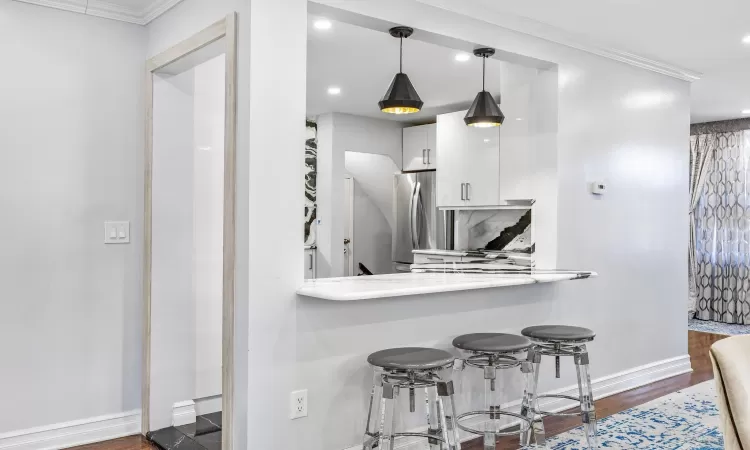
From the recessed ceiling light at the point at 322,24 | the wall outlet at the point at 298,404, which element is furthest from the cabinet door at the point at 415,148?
the wall outlet at the point at 298,404

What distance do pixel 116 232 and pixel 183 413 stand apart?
41.6 inches

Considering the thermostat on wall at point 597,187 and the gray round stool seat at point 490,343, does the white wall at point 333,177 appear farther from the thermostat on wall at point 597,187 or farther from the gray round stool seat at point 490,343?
the gray round stool seat at point 490,343

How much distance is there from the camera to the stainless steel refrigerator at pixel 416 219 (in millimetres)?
6414

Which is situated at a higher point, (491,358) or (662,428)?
(491,358)

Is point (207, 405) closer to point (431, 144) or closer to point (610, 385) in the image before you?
point (610, 385)

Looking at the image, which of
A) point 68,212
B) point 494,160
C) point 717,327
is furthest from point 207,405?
point 717,327

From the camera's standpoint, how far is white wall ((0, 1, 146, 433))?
2.98 metres

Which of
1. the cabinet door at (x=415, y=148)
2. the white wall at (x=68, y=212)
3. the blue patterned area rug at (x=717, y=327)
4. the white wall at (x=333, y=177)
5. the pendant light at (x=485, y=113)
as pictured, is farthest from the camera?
the cabinet door at (x=415, y=148)

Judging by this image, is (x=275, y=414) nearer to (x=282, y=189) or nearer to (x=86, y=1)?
(x=282, y=189)

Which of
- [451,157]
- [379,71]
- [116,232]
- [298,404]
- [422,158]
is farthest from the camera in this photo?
[422,158]

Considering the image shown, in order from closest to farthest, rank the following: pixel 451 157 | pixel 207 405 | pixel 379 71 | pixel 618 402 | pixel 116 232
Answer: pixel 116 232 < pixel 207 405 < pixel 618 402 < pixel 379 71 < pixel 451 157

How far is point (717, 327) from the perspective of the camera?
665 centimetres

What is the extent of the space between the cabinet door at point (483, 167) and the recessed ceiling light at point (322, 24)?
2066 mm

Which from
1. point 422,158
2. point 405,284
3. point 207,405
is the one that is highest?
point 422,158
